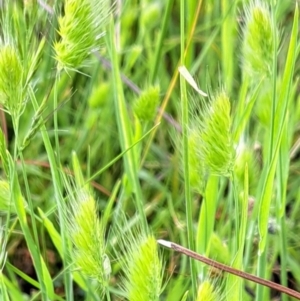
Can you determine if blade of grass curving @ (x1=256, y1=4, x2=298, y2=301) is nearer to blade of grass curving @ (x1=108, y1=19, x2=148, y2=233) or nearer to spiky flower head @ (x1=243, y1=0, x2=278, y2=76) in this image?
spiky flower head @ (x1=243, y1=0, x2=278, y2=76)

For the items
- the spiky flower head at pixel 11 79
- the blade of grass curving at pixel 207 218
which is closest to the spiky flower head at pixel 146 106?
the blade of grass curving at pixel 207 218

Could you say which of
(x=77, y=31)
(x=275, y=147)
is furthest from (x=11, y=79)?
(x=275, y=147)

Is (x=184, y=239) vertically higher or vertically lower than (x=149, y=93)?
lower

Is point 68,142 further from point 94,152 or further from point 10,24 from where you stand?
point 10,24

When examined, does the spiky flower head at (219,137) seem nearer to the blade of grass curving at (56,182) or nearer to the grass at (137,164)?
the grass at (137,164)

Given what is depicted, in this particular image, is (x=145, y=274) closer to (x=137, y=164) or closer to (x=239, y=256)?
(x=239, y=256)

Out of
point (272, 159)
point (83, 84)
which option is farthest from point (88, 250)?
point (83, 84)

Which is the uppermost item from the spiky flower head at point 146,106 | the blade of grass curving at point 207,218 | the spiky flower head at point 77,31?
the spiky flower head at point 77,31

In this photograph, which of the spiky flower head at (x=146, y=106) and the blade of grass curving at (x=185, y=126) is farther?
the spiky flower head at (x=146, y=106)
